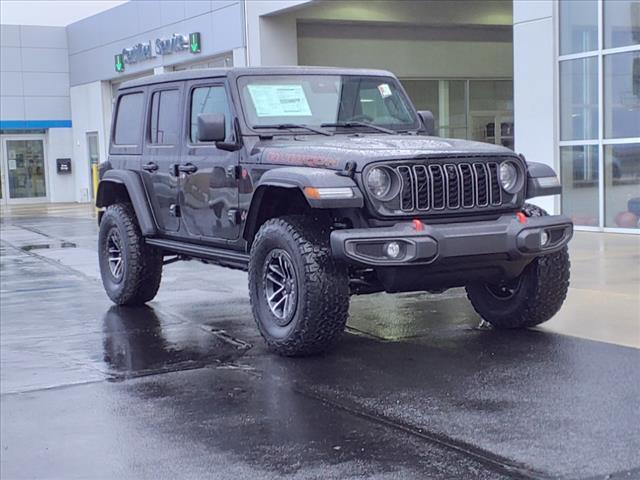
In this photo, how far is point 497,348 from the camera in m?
6.75

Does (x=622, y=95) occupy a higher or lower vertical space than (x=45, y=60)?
lower

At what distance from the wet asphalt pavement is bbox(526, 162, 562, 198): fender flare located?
1108 mm

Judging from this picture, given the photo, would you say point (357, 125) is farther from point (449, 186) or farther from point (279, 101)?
point (449, 186)

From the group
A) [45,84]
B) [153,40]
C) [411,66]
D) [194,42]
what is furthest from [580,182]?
[45,84]

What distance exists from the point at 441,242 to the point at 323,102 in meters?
2.19

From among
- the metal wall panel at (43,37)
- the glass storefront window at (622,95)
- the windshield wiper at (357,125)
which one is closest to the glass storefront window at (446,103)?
the glass storefront window at (622,95)

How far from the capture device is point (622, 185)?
13.7 meters

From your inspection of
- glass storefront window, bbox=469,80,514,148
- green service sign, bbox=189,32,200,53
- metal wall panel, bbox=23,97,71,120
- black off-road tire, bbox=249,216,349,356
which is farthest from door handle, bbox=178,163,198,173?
metal wall panel, bbox=23,97,71,120

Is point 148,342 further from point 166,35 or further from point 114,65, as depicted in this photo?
point 114,65

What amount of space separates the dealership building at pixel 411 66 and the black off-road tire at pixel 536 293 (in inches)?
272

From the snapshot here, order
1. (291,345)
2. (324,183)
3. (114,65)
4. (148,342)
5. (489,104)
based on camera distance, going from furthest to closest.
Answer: (114,65), (489,104), (148,342), (291,345), (324,183)

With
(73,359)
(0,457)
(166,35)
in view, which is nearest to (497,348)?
(73,359)

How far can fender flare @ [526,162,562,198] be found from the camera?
683 cm

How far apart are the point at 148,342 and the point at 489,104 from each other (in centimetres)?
1978
